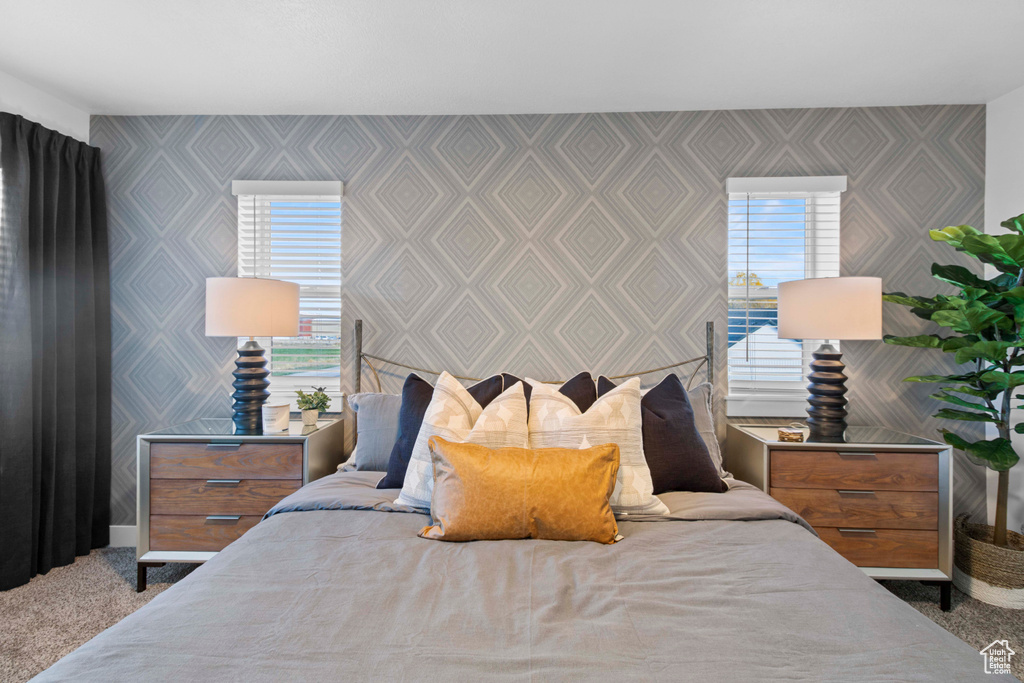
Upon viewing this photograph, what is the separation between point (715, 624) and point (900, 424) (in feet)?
7.92

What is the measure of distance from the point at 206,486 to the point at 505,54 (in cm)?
241

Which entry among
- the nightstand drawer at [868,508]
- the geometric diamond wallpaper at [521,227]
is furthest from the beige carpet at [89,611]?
the geometric diamond wallpaper at [521,227]

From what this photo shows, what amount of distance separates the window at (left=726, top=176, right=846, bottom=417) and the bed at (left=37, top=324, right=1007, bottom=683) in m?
1.33

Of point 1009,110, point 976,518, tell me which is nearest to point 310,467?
point 976,518

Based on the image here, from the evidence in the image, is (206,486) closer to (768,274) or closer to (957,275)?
(768,274)

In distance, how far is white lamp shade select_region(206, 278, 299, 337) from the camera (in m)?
2.48

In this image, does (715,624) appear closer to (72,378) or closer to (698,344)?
(698,344)

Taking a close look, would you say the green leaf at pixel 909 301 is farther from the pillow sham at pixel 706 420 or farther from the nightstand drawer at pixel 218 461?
the nightstand drawer at pixel 218 461

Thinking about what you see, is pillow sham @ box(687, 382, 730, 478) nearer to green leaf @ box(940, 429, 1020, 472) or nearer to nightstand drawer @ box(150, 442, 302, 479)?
green leaf @ box(940, 429, 1020, 472)

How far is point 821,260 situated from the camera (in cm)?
288

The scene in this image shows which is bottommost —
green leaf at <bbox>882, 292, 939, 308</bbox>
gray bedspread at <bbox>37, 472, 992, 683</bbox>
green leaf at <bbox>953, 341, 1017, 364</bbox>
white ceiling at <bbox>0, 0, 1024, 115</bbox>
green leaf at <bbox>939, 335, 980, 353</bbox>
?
gray bedspread at <bbox>37, 472, 992, 683</bbox>

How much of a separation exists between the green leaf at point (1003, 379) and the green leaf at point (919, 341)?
226 mm

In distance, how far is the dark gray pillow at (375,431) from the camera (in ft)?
7.75

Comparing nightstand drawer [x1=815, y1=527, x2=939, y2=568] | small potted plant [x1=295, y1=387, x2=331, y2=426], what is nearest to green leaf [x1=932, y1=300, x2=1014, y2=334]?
nightstand drawer [x1=815, y1=527, x2=939, y2=568]
